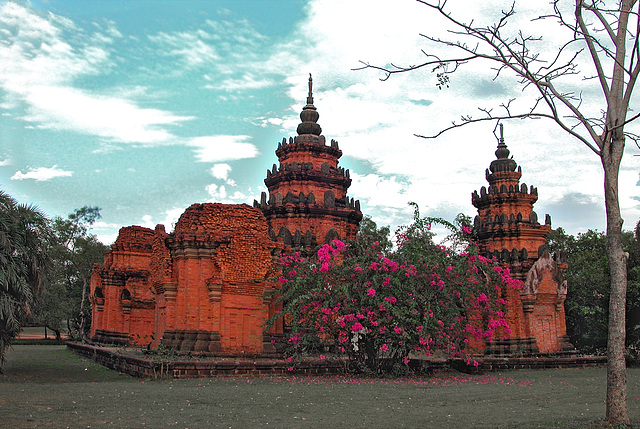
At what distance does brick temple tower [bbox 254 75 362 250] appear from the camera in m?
26.6

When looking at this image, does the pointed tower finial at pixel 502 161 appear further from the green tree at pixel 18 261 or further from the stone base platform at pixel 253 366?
the green tree at pixel 18 261

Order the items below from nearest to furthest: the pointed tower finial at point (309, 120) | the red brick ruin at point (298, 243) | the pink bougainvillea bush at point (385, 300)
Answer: the pink bougainvillea bush at point (385, 300) < the red brick ruin at point (298, 243) < the pointed tower finial at point (309, 120)

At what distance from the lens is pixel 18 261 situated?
1412 cm

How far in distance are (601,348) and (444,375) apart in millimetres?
16965

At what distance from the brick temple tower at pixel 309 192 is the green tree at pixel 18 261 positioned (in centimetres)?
1144

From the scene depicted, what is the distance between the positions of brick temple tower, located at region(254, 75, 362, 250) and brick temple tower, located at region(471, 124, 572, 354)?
268 inches

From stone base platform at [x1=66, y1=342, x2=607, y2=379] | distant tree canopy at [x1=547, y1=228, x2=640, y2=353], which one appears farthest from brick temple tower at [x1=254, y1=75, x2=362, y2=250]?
distant tree canopy at [x1=547, y1=228, x2=640, y2=353]

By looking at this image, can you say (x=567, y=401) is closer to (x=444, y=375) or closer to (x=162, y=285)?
(x=444, y=375)

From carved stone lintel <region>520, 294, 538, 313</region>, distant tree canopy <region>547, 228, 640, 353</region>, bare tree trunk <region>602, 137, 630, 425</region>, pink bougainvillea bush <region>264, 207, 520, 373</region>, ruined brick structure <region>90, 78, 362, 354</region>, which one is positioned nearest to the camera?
A: bare tree trunk <region>602, 137, 630, 425</region>

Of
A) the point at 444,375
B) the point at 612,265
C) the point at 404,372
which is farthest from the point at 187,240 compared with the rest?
the point at 612,265

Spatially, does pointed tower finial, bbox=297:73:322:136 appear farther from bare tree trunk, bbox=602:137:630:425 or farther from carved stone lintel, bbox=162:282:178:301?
bare tree trunk, bbox=602:137:630:425

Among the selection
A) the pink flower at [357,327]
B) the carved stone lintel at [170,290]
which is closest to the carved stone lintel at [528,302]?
A: the pink flower at [357,327]

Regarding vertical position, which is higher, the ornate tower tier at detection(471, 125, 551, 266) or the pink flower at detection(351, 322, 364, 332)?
the ornate tower tier at detection(471, 125, 551, 266)

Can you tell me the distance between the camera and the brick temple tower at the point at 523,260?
26.1m
